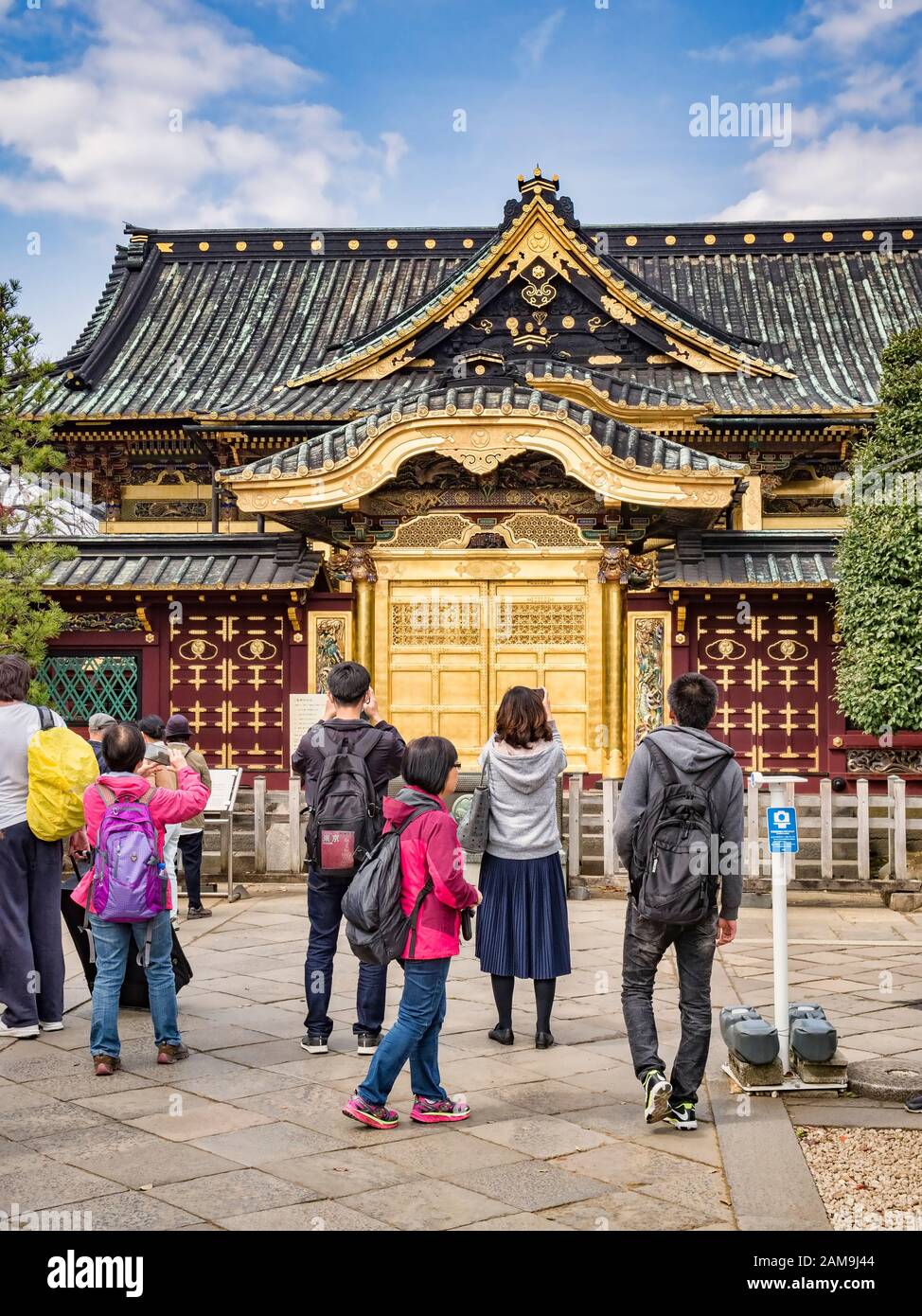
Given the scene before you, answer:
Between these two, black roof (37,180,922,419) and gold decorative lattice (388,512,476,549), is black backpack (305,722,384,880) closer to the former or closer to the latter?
gold decorative lattice (388,512,476,549)

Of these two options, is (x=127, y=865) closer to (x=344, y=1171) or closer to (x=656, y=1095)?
(x=344, y=1171)

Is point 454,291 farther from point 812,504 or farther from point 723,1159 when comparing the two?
point 723,1159

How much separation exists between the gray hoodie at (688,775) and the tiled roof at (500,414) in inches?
291

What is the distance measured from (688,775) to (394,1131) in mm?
1928

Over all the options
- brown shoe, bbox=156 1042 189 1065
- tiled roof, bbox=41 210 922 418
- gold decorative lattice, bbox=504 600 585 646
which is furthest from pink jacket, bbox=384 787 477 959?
tiled roof, bbox=41 210 922 418

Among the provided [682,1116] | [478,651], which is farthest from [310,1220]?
[478,651]

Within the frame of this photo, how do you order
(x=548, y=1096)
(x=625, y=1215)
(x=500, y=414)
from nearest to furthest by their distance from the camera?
(x=625, y=1215) → (x=548, y=1096) → (x=500, y=414)

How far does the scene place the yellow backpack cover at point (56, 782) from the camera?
271 inches

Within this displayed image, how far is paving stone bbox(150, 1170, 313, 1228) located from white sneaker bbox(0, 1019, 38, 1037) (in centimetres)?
252

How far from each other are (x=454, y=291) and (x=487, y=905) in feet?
39.1

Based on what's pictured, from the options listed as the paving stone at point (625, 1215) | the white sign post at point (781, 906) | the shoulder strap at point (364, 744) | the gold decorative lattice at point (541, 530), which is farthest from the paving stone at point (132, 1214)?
the gold decorative lattice at point (541, 530)

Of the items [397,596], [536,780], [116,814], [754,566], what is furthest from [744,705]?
[116,814]

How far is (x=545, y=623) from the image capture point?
13.9m

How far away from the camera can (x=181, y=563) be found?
1447 centimetres
